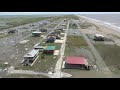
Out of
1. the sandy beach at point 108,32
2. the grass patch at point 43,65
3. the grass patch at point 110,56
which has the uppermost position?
the grass patch at point 110,56

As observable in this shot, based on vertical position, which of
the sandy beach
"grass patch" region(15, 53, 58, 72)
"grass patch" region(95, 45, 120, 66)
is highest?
"grass patch" region(95, 45, 120, 66)

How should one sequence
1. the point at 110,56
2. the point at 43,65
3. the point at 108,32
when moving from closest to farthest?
the point at 43,65, the point at 110,56, the point at 108,32

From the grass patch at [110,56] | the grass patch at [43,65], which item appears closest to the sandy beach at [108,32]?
the grass patch at [110,56]

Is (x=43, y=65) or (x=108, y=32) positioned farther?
(x=108, y=32)

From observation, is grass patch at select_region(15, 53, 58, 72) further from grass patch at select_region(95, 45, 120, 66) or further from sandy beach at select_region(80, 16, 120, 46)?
sandy beach at select_region(80, 16, 120, 46)

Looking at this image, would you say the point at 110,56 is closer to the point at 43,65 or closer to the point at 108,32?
the point at 43,65

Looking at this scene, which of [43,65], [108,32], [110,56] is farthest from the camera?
[108,32]

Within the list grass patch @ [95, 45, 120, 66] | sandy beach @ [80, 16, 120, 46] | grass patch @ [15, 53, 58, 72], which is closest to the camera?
grass patch @ [15, 53, 58, 72]

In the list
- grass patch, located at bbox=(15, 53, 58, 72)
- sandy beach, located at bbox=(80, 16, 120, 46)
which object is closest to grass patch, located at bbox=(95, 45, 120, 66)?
sandy beach, located at bbox=(80, 16, 120, 46)

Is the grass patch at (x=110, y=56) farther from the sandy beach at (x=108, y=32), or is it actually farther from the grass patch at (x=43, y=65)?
the grass patch at (x=43, y=65)

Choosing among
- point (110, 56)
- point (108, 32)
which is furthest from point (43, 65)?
point (108, 32)

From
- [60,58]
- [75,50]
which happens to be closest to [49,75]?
[60,58]
